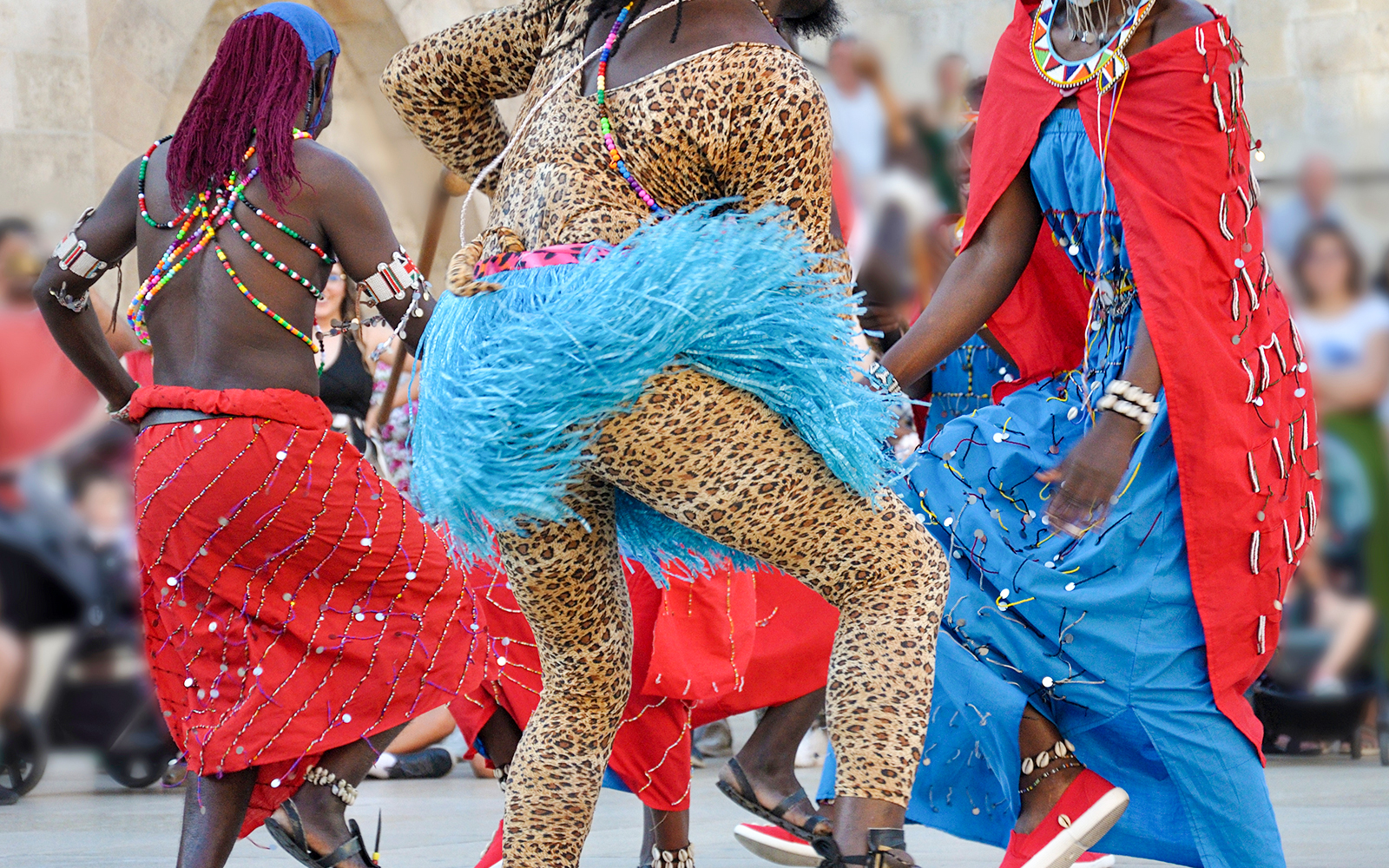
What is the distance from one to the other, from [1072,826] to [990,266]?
1077mm

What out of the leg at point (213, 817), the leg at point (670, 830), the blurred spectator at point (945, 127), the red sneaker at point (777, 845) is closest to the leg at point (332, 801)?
the leg at point (213, 817)

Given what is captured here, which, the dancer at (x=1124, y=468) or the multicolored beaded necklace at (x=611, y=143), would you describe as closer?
the multicolored beaded necklace at (x=611, y=143)

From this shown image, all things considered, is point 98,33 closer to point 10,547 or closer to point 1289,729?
point 10,547

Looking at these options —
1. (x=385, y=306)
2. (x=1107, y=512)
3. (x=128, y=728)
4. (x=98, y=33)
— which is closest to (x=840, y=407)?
(x=1107, y=512)

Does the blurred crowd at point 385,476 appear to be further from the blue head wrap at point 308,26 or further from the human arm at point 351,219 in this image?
the human arm at point 351,219

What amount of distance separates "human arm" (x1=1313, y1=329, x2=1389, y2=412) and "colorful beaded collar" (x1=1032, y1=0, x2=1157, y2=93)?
361 cm

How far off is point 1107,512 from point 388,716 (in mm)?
1608

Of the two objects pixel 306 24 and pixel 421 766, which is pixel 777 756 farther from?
pixel 421 766

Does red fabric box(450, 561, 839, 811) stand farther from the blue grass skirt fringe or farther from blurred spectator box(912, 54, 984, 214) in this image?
blurred spectator box(912, 54, 984, 214)

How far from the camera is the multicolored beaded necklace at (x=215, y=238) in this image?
3295 millimetres

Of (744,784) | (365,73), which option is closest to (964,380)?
(744,784)

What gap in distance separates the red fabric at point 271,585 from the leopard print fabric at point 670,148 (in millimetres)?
984

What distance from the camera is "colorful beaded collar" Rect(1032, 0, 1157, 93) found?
2.88 meters

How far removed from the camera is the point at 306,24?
3.47 metres
